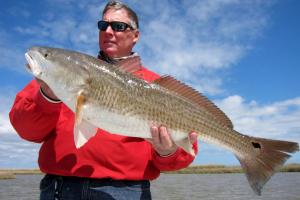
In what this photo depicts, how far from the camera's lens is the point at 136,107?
448cm

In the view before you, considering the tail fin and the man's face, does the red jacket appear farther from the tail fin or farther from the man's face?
the man's face

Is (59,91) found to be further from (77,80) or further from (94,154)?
(94,154)

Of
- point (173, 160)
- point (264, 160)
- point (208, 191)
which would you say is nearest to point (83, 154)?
point (173, 160)

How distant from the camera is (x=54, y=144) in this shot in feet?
16.0

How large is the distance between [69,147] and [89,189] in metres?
0.57

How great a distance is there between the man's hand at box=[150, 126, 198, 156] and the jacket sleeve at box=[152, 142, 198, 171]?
8 centimetres

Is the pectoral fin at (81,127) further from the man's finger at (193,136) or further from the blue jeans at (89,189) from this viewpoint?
the man's finger at (193,136)

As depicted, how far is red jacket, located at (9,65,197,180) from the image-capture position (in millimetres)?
4602

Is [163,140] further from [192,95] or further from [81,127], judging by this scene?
[81,127]

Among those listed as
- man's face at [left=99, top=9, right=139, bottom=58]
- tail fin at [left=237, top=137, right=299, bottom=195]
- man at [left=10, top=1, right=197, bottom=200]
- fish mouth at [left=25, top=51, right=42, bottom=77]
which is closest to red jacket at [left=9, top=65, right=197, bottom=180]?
man at [left=10, top=1, right=197, bottom=200]

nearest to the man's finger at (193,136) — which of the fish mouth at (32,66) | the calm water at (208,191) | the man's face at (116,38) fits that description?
the man's face at (116,38)

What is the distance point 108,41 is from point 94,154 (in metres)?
1.76

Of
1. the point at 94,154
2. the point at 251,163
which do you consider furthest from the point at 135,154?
the point at 251,163

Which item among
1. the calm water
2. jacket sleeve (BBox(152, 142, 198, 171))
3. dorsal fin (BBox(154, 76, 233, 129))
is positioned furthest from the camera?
the calm water
